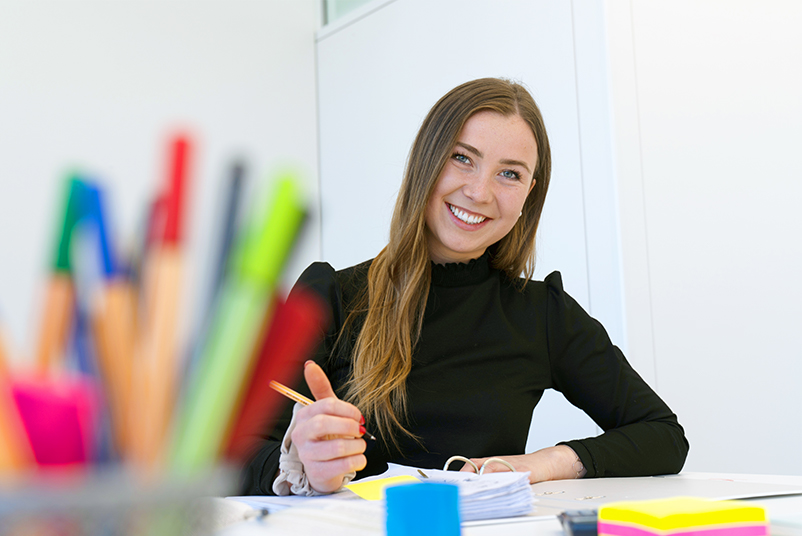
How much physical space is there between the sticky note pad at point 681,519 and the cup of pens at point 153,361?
0.34 metres

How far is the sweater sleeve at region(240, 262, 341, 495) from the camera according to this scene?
1.03m

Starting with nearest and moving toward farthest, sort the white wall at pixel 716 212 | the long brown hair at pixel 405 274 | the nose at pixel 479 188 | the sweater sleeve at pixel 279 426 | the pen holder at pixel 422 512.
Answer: the pen holder at pixel 422 512
the sweater sleeve at pixel 279 426
the long brown hair at pixel 405 274
the nose at pixel 479 188
the white wall at pixel 716 212

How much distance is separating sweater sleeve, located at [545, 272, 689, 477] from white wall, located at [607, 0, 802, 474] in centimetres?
53

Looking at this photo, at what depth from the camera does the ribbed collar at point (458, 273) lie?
1.52 metres

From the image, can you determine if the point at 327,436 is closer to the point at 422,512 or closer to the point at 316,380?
the point at 316,380

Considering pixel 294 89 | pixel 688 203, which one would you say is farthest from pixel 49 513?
pixel 294 89

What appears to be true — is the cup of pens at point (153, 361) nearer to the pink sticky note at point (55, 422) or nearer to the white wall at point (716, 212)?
the pink sticky note at point (55, 422)

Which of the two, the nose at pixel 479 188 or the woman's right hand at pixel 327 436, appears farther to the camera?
the nose at pixel 479 188

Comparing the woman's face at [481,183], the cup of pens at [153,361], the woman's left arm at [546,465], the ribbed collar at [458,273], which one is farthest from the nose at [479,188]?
the cup of pens at [153,361]

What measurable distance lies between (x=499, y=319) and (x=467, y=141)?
39 centimetres

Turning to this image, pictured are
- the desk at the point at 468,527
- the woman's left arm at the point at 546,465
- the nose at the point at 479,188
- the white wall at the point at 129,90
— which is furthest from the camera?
the white wall at the point at 129,90

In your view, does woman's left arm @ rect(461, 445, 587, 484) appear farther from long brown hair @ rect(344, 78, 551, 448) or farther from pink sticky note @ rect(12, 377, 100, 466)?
pink sticky note @ rect(12, 377, 100, 466)

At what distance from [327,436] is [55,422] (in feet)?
2.09

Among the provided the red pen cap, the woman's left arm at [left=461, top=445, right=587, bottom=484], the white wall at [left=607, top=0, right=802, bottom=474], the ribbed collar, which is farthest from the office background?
the red pen cap
